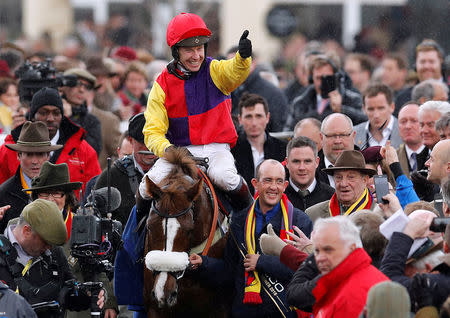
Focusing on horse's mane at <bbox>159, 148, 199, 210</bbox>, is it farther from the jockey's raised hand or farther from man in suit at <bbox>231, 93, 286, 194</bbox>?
man in suit at <bbox>231, 93, 286, 194</bbox>

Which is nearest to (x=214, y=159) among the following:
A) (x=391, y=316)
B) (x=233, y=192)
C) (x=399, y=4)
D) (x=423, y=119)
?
(x=233, y=192)

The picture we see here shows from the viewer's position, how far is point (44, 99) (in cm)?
1109

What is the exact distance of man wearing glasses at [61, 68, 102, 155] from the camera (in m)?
12.6

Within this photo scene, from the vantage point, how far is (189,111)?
28.3 ft

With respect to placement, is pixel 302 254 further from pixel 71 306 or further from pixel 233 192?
pixel 71 306

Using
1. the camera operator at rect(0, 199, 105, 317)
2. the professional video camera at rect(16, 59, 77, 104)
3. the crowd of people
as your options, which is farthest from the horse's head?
the professional video camera at rect(16, 59, 77, 104)

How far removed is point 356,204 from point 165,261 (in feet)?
6.20

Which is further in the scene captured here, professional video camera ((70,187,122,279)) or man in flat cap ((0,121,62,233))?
man in flat cap ((0,121,62,233))

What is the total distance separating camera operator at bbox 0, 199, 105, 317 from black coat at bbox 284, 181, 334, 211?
249cm

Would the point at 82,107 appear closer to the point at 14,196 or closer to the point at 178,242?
the point at 14,196

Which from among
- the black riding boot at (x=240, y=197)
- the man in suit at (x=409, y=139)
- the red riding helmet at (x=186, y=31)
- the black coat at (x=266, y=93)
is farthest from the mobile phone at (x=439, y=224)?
the black coat at (x=266, y=93)

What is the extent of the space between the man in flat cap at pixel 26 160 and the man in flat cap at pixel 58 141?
467 mm

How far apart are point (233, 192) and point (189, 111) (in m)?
0.77

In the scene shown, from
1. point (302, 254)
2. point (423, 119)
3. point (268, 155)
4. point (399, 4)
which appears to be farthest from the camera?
point (399, 4)
